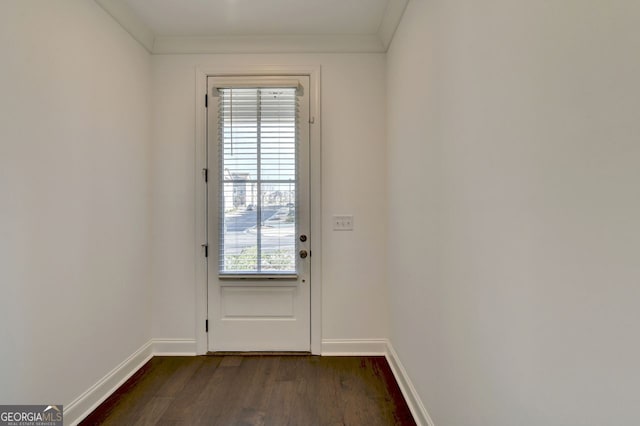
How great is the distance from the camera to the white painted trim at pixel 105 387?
168 centimetres

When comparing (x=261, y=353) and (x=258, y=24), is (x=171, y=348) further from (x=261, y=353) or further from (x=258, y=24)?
(x=258, y=24)

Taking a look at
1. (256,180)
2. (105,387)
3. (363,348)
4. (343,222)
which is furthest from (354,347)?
(105,387)

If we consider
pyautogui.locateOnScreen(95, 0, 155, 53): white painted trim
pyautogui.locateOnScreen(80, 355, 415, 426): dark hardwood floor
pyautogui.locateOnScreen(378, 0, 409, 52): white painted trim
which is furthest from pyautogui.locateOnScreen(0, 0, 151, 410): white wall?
pyautogui.locateOnScreen(378, 0, 409, 52): white painted trim

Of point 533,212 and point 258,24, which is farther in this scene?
point 258,24

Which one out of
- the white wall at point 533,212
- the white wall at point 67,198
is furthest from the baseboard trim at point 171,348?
the white wall at point 533,212

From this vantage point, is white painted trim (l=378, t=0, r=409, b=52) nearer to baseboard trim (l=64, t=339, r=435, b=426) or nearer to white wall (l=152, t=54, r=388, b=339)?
white wall (l=152, t=54, r=388, b=339)

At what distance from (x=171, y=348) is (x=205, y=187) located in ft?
4.58

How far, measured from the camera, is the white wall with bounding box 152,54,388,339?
2469 millimetres

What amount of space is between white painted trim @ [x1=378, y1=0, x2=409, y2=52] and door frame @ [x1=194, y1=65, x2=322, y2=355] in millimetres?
573

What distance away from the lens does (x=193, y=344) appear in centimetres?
247

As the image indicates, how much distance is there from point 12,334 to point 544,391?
2118 mm

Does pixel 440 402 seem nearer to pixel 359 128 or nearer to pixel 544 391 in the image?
pixel 544 391

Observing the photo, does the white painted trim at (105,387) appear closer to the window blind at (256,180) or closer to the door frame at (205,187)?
the door frame at (205,187)

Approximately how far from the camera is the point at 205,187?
2.48 metres
